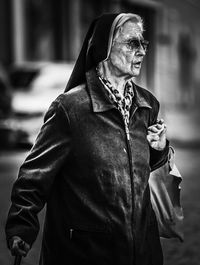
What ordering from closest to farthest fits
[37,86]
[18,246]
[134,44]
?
[18,246] < [134,44] < [37,86]

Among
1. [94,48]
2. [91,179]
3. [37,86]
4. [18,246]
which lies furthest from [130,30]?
[37,86]

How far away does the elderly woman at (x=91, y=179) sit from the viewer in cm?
306

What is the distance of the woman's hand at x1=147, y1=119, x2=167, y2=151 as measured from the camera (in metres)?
3.26

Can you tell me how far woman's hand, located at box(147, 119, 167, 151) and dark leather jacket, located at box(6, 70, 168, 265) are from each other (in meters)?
0.12

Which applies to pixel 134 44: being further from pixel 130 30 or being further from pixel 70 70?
pixel 70 70

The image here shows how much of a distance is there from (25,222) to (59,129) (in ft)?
1.33

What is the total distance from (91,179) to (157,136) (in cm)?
39

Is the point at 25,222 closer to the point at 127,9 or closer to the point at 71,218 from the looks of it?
the point at 71,218

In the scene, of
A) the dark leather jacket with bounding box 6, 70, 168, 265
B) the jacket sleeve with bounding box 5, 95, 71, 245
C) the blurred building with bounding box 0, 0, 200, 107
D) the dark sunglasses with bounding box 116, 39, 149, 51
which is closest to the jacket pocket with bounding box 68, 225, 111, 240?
the dark leather jacket with bounding box 6, 70, 168, 265

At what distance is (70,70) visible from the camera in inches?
605

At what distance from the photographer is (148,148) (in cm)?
323

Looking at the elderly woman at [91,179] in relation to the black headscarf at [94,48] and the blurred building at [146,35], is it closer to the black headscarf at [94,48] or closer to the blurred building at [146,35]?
the black headscarf at [94,48]

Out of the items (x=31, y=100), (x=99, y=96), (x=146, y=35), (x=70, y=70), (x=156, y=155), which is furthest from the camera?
(x=146, y=35)

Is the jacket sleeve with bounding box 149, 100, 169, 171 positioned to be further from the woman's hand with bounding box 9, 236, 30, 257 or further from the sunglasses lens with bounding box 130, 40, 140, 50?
the woman's hand with bounding box 9, 236, 30, 257
